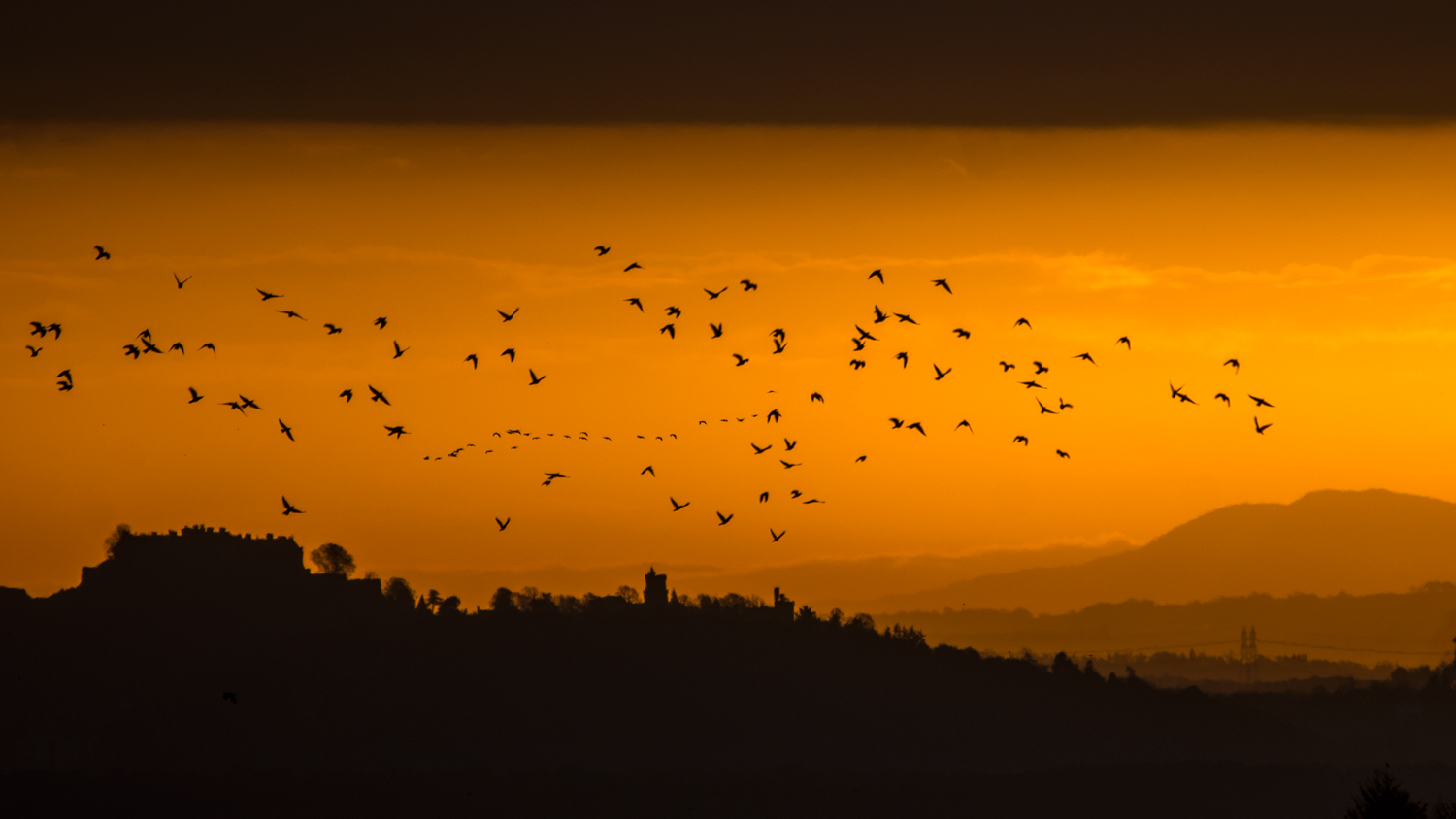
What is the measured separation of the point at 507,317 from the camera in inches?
2096

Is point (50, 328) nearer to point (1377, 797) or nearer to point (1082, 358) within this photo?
point (1082, 358)

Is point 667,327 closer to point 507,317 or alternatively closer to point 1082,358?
point 507,317

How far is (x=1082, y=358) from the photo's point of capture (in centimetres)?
6159

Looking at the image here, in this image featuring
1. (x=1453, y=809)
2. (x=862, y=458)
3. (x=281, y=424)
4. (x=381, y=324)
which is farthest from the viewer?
(x=862, y=458)

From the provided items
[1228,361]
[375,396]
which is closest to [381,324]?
[375,396]

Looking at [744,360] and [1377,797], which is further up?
[744,360]

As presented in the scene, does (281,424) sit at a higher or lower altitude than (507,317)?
lower

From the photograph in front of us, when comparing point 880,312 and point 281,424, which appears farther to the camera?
point 880,312

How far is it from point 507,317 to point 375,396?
4873 millimetres

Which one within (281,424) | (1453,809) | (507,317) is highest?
(507,317)

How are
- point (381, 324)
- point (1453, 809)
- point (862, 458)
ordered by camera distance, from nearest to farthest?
point (381, 324), point (1453, 809), point (862, 458)

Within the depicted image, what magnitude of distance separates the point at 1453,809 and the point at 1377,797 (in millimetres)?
2518

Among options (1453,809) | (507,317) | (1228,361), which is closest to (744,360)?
(507,317)

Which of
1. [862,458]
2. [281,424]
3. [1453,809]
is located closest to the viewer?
[281,424]
